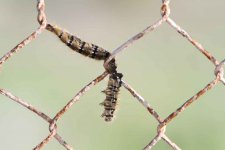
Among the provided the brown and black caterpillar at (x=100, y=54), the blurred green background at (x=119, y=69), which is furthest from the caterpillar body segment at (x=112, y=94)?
the blurred green background at (x=119, y=69)

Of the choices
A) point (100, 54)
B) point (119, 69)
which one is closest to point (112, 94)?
point (100, 54)

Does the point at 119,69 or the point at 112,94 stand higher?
the point at 119,69

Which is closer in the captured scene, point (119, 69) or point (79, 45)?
point (79, 45)

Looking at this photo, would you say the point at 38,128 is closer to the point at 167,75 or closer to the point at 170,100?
the point at 170,100

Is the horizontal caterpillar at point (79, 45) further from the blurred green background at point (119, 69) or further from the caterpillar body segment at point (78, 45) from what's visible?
the blurred green background at point (119, 69)

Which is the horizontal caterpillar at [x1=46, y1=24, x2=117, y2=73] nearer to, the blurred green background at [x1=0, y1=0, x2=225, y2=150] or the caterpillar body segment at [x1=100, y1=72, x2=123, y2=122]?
the caterpillar body segment at [x1=100, y1=72, x2=123, y2=122]

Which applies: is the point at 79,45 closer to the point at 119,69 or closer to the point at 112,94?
the point at 112,94
